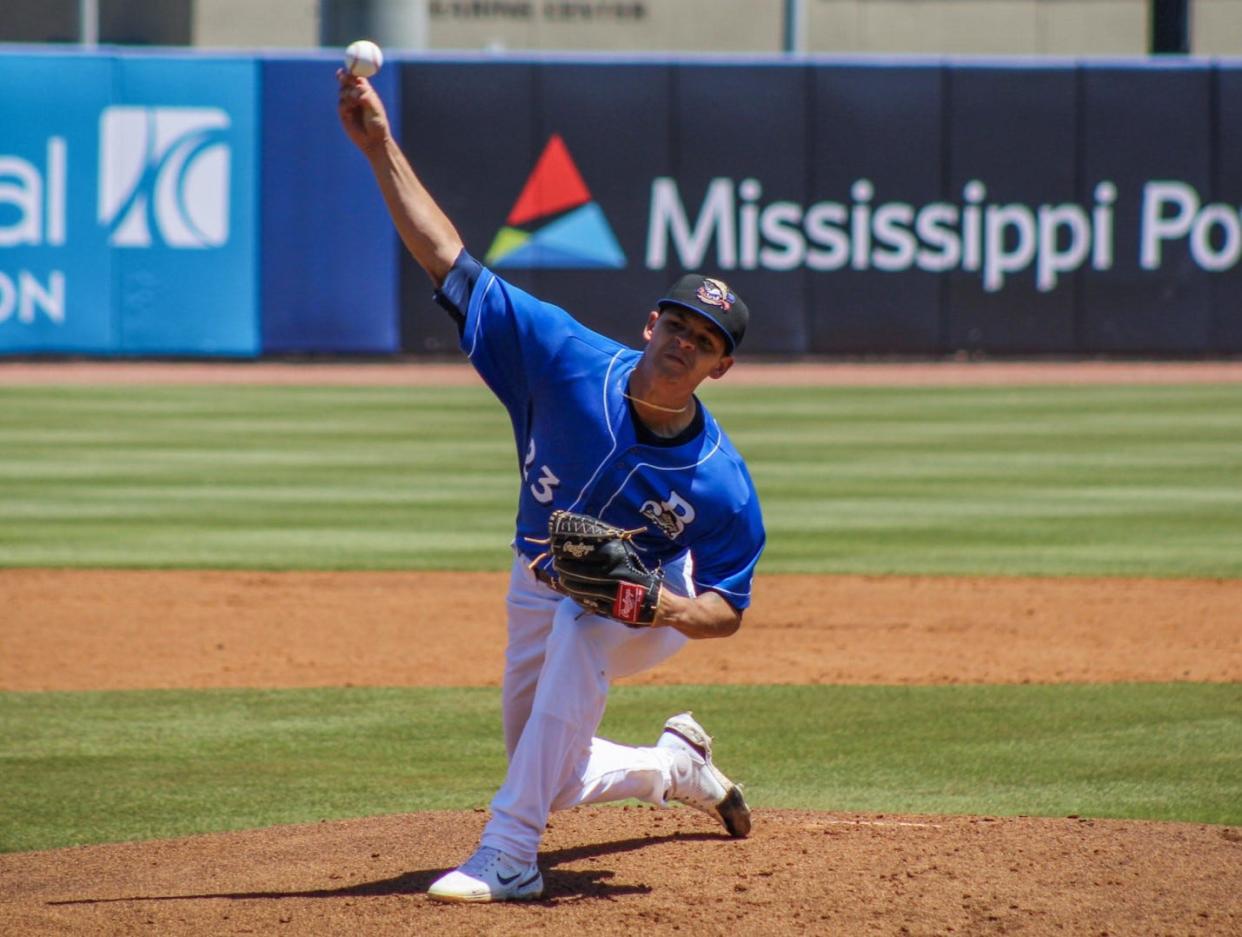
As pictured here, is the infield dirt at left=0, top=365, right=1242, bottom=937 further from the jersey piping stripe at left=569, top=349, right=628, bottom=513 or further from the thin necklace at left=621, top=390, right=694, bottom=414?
the thin necklace at left=621, top=390, right=694, bottom=414

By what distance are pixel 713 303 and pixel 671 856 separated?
1.42 metres

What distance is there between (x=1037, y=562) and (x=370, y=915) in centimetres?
633

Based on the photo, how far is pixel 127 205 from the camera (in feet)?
57.6

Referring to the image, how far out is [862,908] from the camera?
13.3 feet

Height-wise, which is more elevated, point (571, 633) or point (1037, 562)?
point (571, 633)

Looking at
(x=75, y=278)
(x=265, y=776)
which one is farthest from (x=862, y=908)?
(x=75, y=278)

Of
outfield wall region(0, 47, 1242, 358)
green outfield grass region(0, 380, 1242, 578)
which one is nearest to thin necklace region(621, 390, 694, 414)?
green outfield grass region(0, 380, 1242, 578)

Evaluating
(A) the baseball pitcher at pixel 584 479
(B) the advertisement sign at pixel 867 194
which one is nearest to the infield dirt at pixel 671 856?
(A) the baseball pitcher at pixel 584 479

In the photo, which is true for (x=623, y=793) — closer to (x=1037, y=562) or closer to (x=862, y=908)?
(x=862, y=908)

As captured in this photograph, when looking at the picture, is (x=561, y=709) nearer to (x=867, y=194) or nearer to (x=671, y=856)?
(x=671, y=856)

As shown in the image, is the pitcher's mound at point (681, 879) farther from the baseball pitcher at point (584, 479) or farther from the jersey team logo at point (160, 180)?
the jersey team logo at point (160, 180)

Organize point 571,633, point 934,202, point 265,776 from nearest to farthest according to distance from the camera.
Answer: point 571,633 < point 265,776 < point 934,202

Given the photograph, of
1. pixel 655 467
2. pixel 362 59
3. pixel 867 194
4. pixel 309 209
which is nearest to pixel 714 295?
pixel 655 467

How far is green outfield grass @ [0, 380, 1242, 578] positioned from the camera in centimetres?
985
